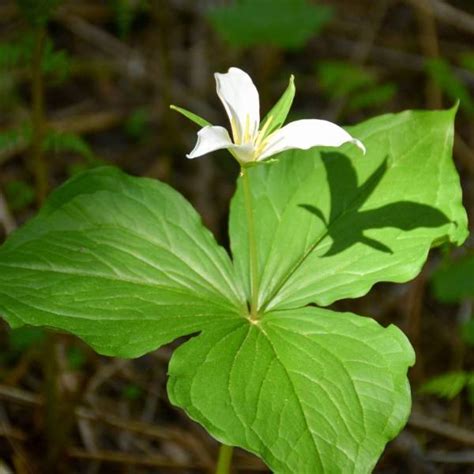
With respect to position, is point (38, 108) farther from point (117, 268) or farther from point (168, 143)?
point (168, 143)

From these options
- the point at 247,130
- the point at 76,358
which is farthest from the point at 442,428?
the point at 247,130

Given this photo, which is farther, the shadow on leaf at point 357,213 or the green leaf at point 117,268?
the shadow on leaf at point 357,213

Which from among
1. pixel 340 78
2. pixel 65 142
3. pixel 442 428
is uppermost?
pixel 340 78

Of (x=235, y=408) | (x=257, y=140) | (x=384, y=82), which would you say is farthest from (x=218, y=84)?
(x=384, y=82)

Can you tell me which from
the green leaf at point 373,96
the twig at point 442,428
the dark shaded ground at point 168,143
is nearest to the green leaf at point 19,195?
the dark shaded ground at point 168,143

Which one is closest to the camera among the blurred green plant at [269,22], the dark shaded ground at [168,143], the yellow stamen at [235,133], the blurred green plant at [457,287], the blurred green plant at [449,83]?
the yellow stamen at [235,133]

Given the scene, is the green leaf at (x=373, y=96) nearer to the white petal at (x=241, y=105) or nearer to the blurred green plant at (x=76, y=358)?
the blurred green plant at (x=76, y=358)

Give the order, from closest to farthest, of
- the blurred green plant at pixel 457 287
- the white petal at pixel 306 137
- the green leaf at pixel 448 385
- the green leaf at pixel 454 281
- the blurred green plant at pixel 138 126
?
the white petal at pixel 306 137, the green leaf at pixel 448 385, the blurred green plant at pixel 457 287, the green leaf at pixel 454 281, the blurred green plant at pixel 138 126
